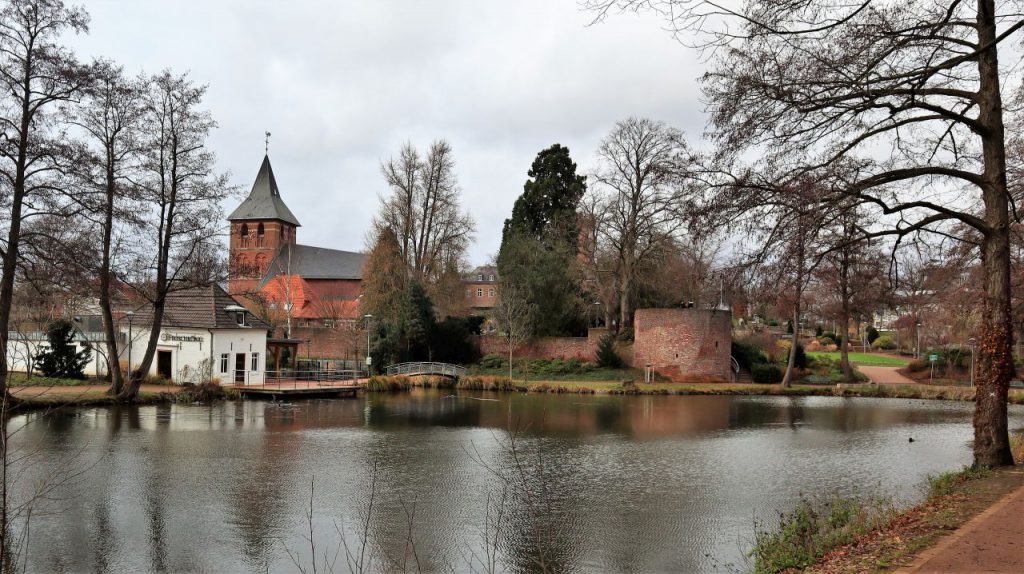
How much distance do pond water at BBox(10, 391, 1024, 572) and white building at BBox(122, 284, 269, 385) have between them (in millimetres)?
5314

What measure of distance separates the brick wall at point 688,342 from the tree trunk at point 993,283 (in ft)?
84.9

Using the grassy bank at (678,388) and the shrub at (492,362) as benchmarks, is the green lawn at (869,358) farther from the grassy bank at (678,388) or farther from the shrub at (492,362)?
the shrub at (492,362)

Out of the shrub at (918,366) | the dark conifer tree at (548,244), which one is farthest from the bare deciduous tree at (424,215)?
the shrub at (918,366)

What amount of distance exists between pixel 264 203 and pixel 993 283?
60106mm

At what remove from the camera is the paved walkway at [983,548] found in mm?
5234

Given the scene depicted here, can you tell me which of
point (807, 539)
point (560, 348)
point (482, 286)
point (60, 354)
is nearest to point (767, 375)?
point (560, 348)

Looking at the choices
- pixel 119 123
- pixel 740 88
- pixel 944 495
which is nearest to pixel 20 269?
pixel 119 123

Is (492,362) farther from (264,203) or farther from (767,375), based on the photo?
(264,203)

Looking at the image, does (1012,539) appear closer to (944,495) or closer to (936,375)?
(944,495)

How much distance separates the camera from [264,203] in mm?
62125

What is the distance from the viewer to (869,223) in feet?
28.7

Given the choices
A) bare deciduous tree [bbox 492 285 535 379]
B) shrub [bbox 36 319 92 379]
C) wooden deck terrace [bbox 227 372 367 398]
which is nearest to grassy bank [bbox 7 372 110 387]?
shrub [bbox 36 319 92 379]

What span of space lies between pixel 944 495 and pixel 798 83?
15.6ft

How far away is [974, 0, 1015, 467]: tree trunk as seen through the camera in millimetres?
8531
